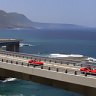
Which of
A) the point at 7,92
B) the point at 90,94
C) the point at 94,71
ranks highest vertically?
the point at 94,71

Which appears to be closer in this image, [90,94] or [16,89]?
[90,94]

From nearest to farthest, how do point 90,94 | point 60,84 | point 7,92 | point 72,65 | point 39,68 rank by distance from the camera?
1. point 90,94
2. point 60,84
3. point 39,68
4. point 72,65
5. point 7,92

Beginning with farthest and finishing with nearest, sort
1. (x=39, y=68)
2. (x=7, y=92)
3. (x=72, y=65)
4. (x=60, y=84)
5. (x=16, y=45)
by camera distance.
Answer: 1. (x=16, y=45)
2. (x=7, y=92)
3. (x=72, y=65)
4. (x=39, y=68)
5. (x=60, y=84)

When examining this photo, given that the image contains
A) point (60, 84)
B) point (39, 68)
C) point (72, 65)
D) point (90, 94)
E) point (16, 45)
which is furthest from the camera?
point (16, 45)

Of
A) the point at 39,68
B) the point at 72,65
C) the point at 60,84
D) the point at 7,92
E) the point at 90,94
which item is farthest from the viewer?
the point at 7,92

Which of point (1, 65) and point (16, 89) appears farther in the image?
point (16, 89)

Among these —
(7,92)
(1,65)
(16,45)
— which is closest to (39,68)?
(1,65)

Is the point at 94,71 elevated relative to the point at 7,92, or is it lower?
elevated

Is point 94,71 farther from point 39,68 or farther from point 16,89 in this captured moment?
point 16,89

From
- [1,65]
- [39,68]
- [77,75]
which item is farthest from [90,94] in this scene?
[1,65]

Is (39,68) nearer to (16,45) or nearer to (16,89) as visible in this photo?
(16,89)
